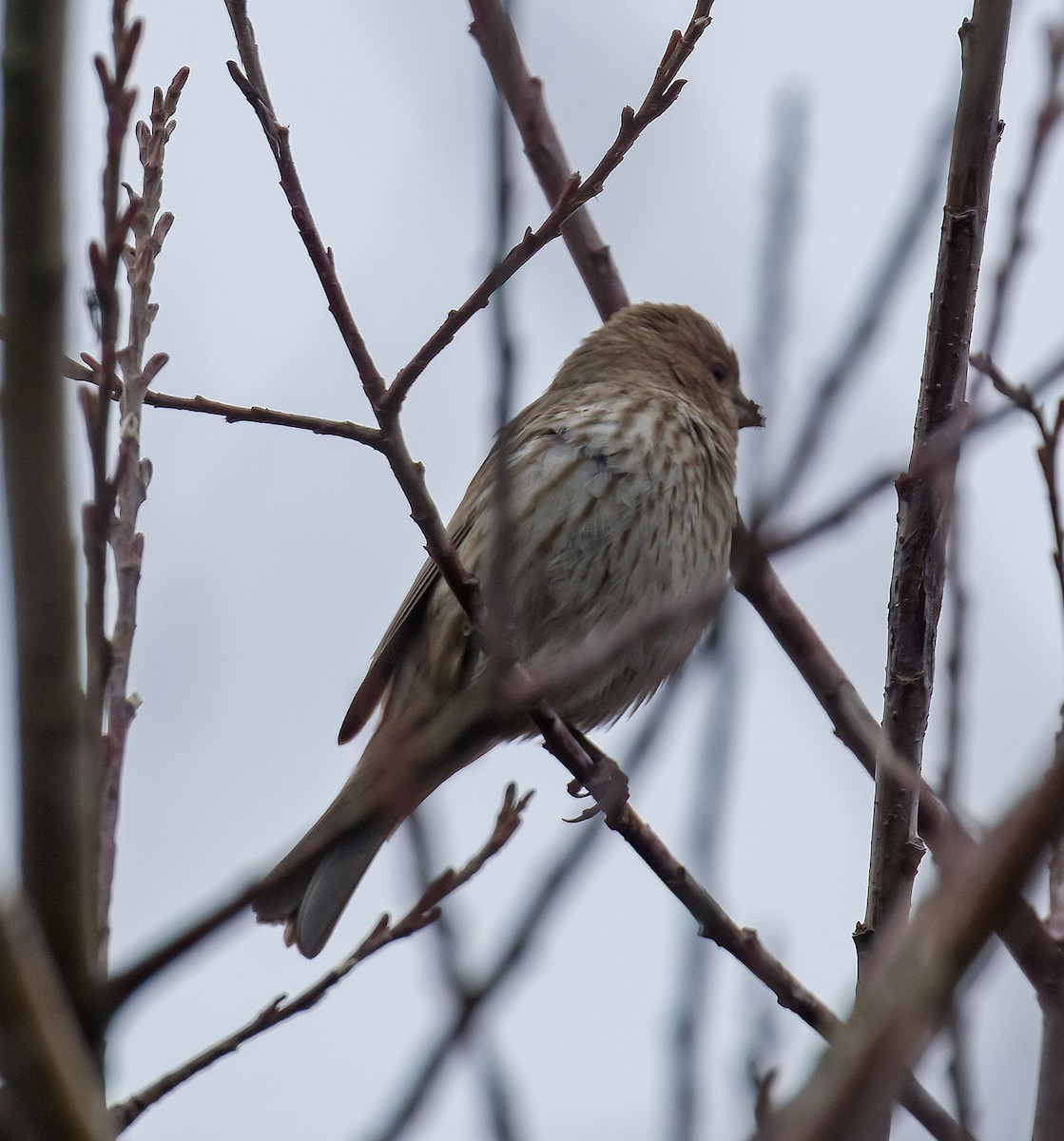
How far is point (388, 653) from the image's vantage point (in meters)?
5.51

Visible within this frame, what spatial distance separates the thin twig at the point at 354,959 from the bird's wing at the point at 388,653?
2.38 meters

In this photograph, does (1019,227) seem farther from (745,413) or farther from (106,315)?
(745,413)

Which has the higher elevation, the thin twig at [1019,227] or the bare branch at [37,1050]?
the thin twig at [1019,227]

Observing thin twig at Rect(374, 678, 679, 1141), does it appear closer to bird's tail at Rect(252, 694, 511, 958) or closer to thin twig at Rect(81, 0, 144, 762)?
thin twig at Rect(81, 0, 144, 762)

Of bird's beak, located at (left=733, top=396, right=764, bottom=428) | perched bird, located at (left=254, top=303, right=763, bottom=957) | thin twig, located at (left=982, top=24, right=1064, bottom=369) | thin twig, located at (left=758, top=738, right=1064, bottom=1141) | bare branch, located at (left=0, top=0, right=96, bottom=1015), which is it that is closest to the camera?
thin twig, located at (left=758, top=738, right=1064, bottom=1141)

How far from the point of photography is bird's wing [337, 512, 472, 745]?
5391 mm

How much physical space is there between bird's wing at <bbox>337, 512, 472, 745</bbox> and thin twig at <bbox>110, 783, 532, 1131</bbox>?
2.38 m

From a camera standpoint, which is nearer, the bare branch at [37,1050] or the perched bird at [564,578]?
the bare branch at [37,1050]

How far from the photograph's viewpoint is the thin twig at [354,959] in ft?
8.41

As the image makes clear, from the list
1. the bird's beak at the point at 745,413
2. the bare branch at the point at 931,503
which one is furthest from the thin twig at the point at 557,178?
the bare branch at the point at 931,503

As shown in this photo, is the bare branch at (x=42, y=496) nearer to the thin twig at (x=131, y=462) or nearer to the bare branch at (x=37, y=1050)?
the bare branch at (x=37, y=1050)

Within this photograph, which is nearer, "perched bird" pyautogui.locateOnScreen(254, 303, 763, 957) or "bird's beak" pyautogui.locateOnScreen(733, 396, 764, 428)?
"perched bird" pyautogui.locateOnScreen(254, 303, 763, 957)

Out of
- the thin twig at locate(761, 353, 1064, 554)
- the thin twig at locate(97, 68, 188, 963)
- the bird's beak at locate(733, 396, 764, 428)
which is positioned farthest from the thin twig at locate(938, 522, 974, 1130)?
the bird's beak at locate(733, 396, 764, 428)

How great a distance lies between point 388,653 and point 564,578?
74 cm
